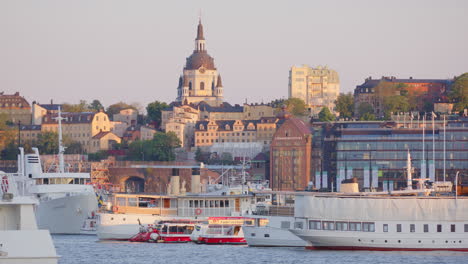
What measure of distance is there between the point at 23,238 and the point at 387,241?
113ft

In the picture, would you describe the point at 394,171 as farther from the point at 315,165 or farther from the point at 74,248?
the point at 74,248

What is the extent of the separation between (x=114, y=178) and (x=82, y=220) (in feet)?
309

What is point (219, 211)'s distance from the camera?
85.1 metres

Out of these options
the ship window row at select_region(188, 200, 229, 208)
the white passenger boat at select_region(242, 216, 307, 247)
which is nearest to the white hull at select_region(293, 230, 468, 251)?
the white passenger boat at select_region(242, 216, 307, 247)

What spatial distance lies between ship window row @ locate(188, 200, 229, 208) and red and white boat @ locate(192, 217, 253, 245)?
4769 millimetres

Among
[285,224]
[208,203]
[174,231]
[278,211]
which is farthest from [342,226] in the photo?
[208,203]

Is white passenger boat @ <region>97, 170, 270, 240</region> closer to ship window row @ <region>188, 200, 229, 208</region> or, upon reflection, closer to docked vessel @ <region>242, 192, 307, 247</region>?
ship window row @ <region>188, 200, 229, 208</region>

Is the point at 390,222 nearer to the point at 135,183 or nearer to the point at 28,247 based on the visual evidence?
the point at 28,247

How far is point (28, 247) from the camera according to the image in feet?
126

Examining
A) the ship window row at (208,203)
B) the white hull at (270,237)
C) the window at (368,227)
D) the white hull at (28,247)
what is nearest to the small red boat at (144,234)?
the ship window row at (208,203)

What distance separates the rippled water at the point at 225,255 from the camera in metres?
65.5

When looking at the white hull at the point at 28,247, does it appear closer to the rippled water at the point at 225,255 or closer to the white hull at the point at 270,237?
the rippled water at the point at 225,255

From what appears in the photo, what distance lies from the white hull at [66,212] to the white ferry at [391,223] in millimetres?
29604

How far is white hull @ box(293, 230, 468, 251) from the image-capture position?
227 ft
